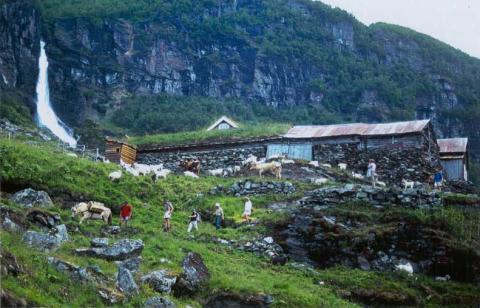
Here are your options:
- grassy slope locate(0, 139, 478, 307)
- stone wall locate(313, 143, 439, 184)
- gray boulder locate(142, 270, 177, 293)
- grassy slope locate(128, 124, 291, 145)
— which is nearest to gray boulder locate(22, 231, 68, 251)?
grassy slope locate(0, 139, 478, 307)

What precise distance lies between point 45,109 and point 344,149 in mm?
52176

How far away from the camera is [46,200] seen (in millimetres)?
25484

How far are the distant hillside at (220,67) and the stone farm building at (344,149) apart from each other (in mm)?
39510

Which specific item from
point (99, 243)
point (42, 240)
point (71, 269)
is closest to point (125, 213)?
point (99, 243)

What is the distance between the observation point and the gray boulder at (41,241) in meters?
19.2

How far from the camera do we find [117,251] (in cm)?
2053

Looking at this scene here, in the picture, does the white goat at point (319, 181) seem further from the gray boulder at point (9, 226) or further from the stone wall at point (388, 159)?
the gray boulder at point (9, 226)

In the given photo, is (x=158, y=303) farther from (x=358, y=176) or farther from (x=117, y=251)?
(x=358, y=176)

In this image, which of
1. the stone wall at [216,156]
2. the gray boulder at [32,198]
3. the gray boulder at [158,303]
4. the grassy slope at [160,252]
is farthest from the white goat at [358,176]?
the gray boulder at [158,303]

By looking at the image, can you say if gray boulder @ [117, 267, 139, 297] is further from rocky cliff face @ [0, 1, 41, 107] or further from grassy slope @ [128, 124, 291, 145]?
rocky cliff face @ [0, 1, 41, 107]

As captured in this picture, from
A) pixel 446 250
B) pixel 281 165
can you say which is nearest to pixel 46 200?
pixel 446 250

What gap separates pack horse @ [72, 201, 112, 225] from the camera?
Answer: 2513 cm

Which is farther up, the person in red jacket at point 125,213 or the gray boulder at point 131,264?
the person in red jacket at point 125,213

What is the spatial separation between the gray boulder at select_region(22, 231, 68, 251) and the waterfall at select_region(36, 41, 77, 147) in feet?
177
